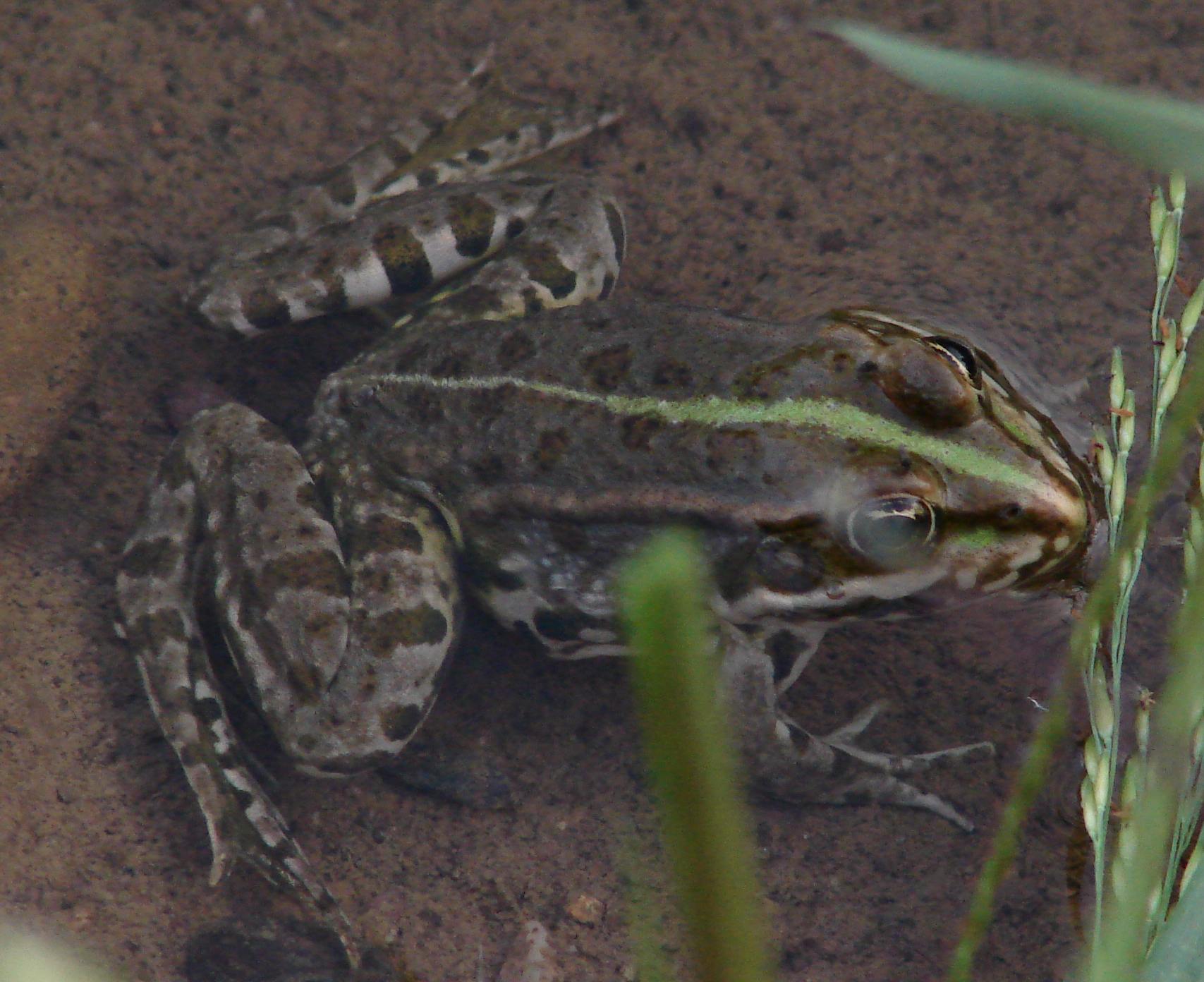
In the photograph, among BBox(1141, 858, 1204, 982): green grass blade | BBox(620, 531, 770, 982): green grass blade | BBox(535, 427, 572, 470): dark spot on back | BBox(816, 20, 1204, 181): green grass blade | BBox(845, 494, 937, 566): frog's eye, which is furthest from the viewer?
BBox(535, 427, 572, 470): dark spot on back

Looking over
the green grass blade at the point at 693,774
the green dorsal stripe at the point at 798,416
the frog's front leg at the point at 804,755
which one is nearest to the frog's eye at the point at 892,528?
the green dorsal stripe at the point at 798,416

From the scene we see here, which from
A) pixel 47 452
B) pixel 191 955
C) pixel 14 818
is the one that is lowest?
pixel 191 955

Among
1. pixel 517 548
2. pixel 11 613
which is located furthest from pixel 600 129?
pixel 11 613

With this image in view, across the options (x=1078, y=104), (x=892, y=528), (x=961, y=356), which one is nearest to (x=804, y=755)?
(x=892, y=528)

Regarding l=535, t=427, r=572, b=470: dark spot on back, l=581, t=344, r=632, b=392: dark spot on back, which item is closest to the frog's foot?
l=535, t=427, r=572, b=470: dark spot on back

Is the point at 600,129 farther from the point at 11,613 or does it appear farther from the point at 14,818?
the point at 14,818

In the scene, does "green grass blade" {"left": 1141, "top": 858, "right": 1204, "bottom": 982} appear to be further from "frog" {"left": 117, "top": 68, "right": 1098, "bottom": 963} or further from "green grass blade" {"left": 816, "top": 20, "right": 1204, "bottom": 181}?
"frog" {"left": 117, "top": 68, "right": 1098, "bottom": 963}
